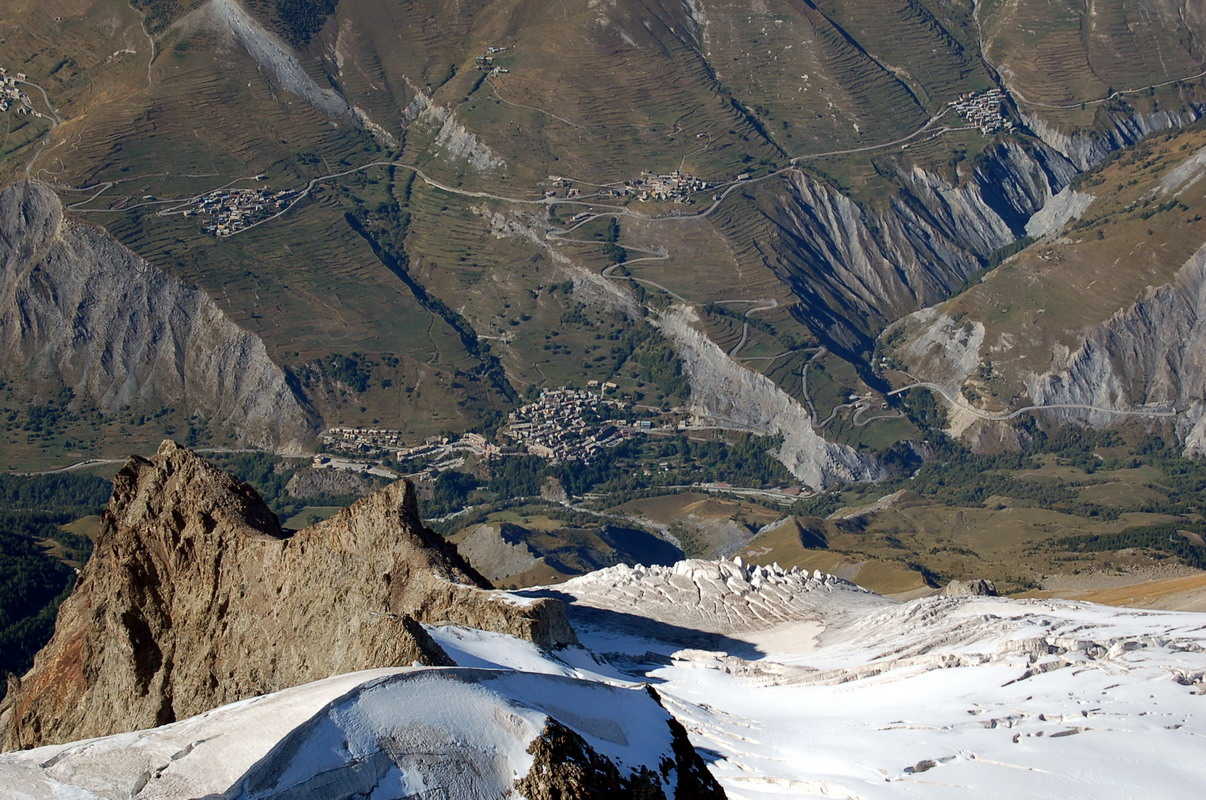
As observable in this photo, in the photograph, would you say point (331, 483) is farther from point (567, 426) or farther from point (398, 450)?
point (567, 426)

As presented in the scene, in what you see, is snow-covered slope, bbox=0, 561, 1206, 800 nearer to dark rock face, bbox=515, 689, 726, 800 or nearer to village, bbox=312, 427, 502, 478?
dark rock face, bbox=515, 689, 726, 800

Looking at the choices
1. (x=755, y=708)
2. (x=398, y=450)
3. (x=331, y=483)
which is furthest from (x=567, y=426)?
(x=755, y=708)

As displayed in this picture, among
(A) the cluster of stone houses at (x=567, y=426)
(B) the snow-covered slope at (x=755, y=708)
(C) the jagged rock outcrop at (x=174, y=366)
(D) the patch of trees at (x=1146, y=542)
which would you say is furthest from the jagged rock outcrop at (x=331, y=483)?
(B) the snow-covered slope at (x=755, y=708)

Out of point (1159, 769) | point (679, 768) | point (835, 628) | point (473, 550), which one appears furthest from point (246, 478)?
point (679, 768)

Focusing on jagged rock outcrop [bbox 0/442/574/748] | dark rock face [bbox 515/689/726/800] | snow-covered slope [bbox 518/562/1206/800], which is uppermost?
jagged rock outcrop [bbox 0/442/574/748]

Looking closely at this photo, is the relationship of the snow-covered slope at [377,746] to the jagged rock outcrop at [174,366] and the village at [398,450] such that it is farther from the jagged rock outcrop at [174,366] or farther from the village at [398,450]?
the jagged rock outcrop at [174,366]

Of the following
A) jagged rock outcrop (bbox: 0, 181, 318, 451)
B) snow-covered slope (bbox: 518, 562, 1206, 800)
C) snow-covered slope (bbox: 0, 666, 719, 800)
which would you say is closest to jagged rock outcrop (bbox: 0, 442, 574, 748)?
snow-covered slope (bbox: 518, 562, 1206, 800)

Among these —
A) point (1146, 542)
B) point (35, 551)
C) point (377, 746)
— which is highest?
point (377, 746)
